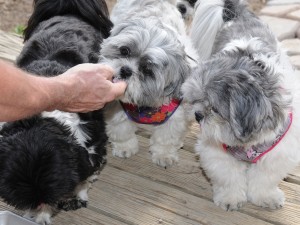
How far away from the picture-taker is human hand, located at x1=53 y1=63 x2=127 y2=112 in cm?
231

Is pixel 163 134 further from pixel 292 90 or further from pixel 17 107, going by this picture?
pixel 17 107

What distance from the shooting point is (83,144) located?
2832mm

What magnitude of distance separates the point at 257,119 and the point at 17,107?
117cm

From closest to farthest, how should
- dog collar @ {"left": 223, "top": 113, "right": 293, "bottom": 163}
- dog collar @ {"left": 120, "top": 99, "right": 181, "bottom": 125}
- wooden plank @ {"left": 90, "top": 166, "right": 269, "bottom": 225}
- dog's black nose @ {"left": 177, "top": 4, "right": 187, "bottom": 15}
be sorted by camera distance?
dog collar @ {"left": 223, "top": 113, "right": 293, "bottom": 163} → wooden plank @ {"left": 90, "top": 166, "right": 269, "bottom": 225} → dog collar @ {"left": 120, "top": 99, "right": 181, "bottom": 125} → dog's black nose @ {"left": 177, "top": 4, "right": 187, "bottom": 15}

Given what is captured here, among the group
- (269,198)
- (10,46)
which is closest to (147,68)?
(269,198)

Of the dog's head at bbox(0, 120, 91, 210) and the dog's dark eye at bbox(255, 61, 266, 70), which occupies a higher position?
the dog's dark eye at bbox(255, 61, 266, 70)

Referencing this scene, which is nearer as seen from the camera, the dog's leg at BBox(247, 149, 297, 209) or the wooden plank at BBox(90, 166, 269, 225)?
the dog's leg at BBox(247, 149, 297, 209)

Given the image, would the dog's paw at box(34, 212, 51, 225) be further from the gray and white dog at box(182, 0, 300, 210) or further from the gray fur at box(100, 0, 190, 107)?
the gray and white dog at box(182, 0, 300, 210)

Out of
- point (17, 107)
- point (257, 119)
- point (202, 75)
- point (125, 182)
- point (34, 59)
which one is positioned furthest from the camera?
point (125, 182)

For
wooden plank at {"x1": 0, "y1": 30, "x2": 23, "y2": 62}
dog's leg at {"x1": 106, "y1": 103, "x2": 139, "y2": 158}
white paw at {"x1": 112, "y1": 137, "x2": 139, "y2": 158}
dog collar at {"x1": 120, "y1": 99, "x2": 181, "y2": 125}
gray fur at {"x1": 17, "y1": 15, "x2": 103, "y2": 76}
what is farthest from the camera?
wooden plank at {"x1": 0, "y1": 30, "x2": 23, "y2": 62}

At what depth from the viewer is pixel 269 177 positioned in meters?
2.93

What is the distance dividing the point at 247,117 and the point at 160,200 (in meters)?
0.97

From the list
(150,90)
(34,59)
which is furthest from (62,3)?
(150,90)

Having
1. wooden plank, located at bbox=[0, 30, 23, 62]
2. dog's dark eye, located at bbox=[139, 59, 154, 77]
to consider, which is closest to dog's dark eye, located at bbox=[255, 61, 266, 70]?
dog's dark eye, located at bbox=[139, 59, 154, 77]
